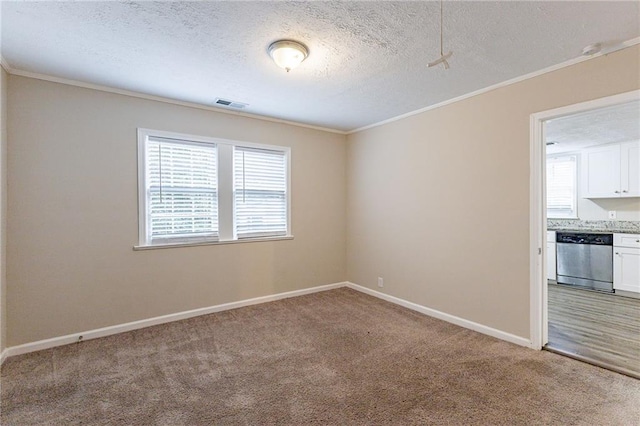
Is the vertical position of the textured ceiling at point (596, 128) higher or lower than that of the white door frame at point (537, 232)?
higher

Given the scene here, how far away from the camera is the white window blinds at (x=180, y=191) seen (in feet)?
11.5

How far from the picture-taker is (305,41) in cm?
228

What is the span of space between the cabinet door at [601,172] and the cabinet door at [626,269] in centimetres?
106

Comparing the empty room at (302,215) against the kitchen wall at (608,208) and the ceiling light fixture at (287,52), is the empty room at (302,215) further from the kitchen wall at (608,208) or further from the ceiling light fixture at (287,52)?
the kitchen wall at (608,208)

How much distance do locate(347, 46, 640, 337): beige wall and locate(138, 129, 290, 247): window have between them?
1.41m

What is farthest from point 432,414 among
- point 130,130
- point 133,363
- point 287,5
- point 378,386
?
point 130,130

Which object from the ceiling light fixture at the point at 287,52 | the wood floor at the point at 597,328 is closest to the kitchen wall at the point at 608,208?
the wood floor at the point at 597,328

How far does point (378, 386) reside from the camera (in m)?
2.28

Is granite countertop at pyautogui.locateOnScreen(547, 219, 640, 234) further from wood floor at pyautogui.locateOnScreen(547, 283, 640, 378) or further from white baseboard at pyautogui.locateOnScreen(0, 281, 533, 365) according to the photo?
white baseboard at pyautogui.locateOnScreen(0, 281, 533, 365)

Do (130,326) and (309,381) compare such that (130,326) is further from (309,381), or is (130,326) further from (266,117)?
(266,117)

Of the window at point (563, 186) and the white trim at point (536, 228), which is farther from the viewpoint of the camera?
the window at point (563, 186)

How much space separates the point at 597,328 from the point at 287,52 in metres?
4.19

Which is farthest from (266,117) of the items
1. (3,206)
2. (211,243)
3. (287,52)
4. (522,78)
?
(522,78)

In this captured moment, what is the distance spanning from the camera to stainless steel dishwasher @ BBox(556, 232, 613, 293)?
4777 mm
